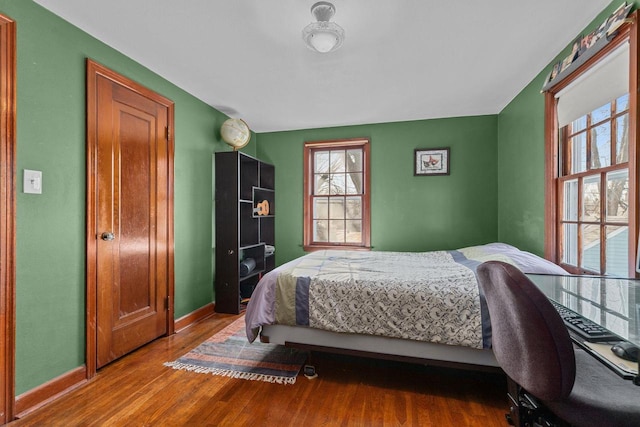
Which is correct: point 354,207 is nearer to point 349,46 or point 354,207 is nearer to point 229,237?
point 229,237

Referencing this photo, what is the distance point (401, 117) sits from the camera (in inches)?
151

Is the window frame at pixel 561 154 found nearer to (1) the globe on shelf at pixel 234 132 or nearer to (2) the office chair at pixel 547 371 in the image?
(2) the office chair at pixel 547 371

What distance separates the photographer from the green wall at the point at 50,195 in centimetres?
173

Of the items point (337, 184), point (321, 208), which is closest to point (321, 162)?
point (337, 184)

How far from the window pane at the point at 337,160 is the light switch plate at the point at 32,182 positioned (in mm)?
3181

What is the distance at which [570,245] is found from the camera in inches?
91.9

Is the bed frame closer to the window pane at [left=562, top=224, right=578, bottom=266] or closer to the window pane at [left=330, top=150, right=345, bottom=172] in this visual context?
the window pane at [left=562, top=224, right=578, bottom=266]

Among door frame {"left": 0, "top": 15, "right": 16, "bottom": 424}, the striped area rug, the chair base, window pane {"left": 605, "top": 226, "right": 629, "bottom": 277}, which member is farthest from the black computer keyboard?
door frame {"left": 0, "top": 15, "right": 16, "bottom": 424}

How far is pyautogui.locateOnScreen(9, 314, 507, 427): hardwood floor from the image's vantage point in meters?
1.67

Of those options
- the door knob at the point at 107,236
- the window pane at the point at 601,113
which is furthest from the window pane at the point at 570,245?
Result: the door knob at the point at 107,236

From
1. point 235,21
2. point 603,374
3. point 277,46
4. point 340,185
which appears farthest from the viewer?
point 340,185

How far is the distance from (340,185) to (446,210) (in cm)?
146

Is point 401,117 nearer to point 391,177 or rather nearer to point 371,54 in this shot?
point 391,177

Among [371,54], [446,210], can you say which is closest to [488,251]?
[446,210]
